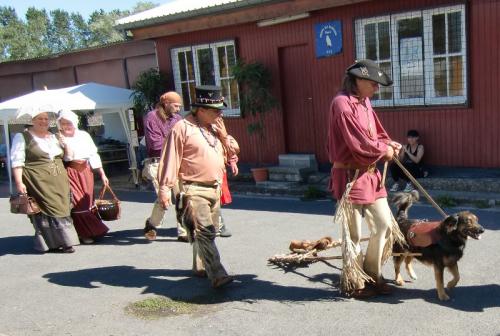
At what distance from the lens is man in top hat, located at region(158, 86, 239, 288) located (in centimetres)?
505

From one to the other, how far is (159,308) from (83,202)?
3.04 m

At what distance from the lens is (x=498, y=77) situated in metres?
8.40

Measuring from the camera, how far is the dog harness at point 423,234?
4.48 m

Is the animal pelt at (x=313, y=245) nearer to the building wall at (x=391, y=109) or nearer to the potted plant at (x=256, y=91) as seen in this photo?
the building wall at (x=391, y=109)

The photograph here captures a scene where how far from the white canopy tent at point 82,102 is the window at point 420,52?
5672 millimetres

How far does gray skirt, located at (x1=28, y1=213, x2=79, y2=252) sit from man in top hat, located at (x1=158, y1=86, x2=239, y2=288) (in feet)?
8.30

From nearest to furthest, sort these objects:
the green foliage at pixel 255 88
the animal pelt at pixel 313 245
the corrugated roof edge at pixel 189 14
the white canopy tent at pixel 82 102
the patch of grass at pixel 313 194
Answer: the animal pelt at pixel 313 245
the patch of grass at pixel 313 194
the corrugated roof edge at pixel 189 14
the green foliage at pixel 255 88
the white canopy tent at pixel 82 102

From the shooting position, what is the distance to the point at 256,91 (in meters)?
10.9

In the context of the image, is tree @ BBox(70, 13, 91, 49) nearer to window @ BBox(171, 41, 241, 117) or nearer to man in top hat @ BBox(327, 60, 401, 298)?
window @ BBox(171, 41, 241, 117)

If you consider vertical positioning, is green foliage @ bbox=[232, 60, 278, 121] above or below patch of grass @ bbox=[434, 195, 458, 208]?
above

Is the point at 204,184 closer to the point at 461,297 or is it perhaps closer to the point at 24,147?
the point at 461,297

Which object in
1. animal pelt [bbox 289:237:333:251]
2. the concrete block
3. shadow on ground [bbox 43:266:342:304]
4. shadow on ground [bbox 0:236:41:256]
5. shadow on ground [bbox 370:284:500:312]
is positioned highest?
the concrete block

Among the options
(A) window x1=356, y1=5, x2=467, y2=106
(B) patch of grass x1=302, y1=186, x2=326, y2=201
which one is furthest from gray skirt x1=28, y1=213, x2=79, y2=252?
(A) window x1=356, y1=5, x2=467, y2=106

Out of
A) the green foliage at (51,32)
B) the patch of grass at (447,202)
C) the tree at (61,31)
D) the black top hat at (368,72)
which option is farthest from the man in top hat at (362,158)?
the tree at (61,31)
